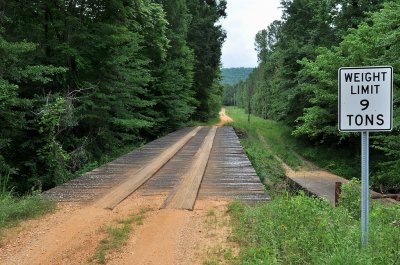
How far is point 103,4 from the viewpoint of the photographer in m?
16.6

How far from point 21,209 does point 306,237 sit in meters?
4.48

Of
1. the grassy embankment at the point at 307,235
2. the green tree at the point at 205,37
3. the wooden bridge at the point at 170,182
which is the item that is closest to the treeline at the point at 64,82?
the wooden bridge at the point at 170,182

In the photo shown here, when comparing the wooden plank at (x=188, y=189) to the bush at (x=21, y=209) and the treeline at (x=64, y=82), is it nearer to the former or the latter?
the bush at (x=21, y=209)

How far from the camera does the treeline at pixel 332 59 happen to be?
14.1m

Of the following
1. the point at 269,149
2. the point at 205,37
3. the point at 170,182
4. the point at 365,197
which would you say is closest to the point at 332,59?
the point at 269,149

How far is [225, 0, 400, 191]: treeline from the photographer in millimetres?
14117

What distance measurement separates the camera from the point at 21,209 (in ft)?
21.6

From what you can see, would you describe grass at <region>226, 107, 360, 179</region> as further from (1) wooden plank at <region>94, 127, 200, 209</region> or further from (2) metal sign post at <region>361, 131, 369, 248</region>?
(2) metal sign post at <region>361, 131, 369, 248</region>

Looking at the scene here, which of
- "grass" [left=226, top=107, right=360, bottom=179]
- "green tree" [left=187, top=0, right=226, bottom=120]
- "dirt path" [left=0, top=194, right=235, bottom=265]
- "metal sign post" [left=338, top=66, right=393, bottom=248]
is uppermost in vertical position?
"green tree" [left=187, top=0, right=226, bottom=120]

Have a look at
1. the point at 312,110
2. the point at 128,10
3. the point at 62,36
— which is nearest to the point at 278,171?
the point at 312,110

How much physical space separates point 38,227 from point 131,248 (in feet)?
5.72

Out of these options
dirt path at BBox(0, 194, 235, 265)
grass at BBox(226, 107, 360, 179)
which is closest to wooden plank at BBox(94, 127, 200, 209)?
dirt path at BBox(0, 194, 235, 265)

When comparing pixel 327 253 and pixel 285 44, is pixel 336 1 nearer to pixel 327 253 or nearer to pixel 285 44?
pixel 285 44

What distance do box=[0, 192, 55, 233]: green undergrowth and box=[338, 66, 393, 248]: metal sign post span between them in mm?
4850
